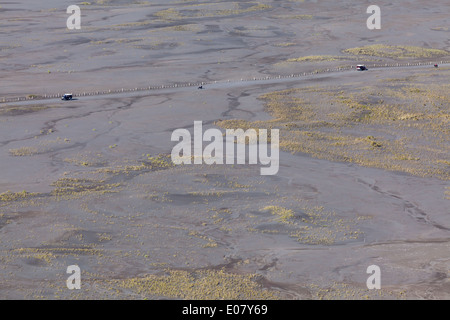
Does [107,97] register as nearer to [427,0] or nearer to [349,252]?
[349,252]

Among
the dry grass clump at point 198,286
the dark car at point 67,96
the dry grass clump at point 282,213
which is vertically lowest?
the dry grass clump at point 198,286

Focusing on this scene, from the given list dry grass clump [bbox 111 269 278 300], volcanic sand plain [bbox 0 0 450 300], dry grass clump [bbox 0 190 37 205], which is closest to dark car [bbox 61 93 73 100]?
volcanic sand plain [bbox 0 0 450 300]

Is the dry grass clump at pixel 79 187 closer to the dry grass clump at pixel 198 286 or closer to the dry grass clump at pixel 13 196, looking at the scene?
the dry grass clump at pixel 13 196

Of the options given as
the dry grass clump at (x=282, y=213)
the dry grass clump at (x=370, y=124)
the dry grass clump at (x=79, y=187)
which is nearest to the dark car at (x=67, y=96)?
the dry grass clump at (x=370, y=124)

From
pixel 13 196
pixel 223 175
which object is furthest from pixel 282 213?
pixel 13 196

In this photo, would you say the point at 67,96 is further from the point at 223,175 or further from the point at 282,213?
the point at 282,213

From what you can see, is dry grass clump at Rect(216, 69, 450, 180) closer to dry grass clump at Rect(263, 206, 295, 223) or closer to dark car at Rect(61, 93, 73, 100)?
dry grass clump at Rect(263, 206, 295, 223)
